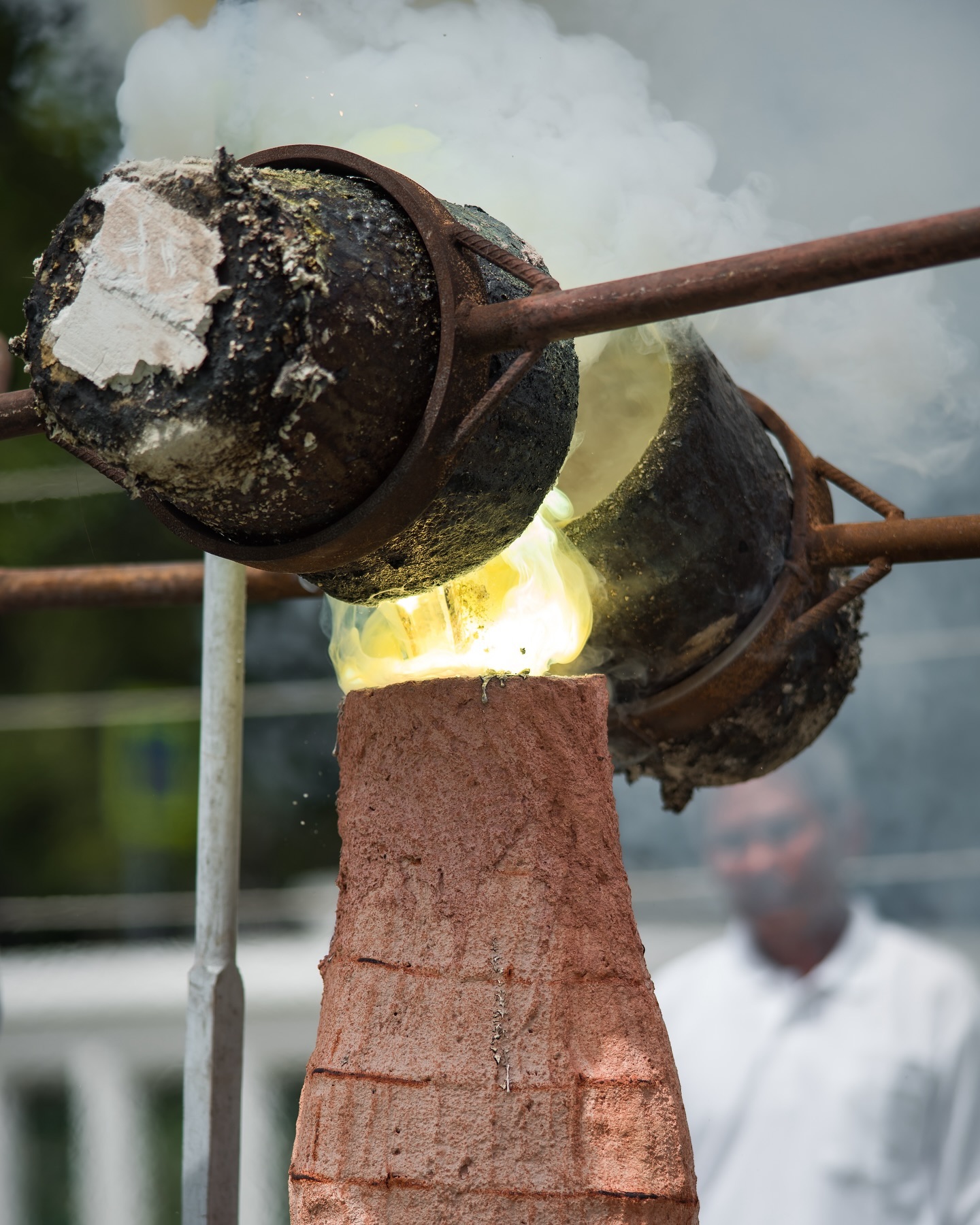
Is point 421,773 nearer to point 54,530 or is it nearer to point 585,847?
point 585,847

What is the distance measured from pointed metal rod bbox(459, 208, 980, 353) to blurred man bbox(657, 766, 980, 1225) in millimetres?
2711

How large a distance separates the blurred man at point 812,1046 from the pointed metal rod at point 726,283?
2.71 meters

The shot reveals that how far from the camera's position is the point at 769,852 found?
3.71 meters

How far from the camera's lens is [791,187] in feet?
12.3

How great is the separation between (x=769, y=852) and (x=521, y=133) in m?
2.60

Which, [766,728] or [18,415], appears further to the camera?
[766,728]

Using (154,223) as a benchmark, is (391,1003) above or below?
below

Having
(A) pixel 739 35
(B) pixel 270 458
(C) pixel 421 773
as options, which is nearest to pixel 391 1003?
(C) pixel 421 773

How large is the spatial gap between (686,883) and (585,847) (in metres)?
3.44

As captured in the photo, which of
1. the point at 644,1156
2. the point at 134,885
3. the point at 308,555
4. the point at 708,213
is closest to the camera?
the point at 308,555

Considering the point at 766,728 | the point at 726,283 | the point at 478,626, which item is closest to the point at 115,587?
the point at 478,626

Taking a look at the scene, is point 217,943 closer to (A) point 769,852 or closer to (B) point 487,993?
(B) point 487,993

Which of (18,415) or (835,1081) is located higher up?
(18,415)

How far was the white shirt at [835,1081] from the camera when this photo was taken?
2.97 metres
